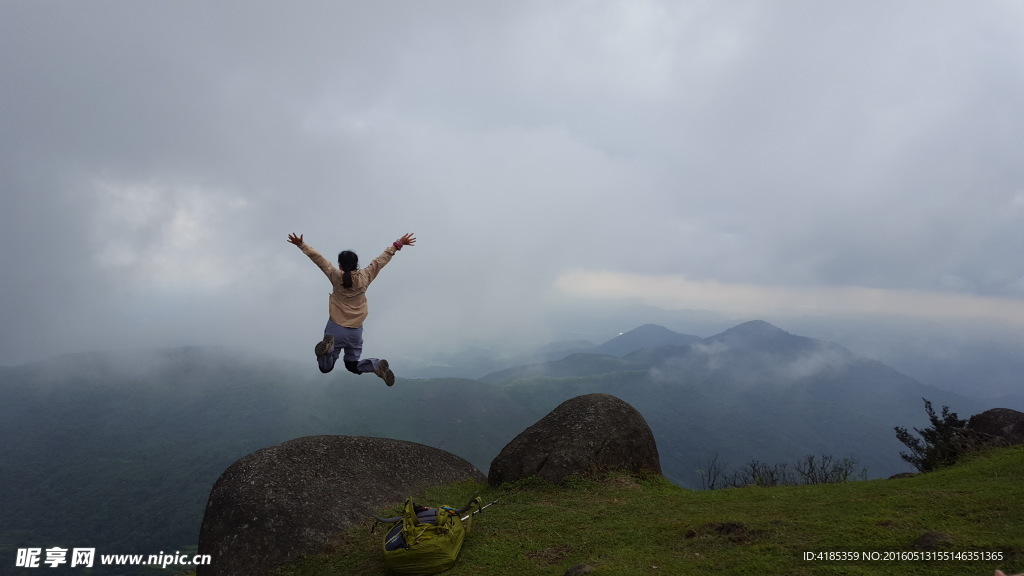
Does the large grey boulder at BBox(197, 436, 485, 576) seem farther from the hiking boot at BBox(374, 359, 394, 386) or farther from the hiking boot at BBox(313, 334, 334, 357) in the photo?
the hiking boot at BBox(313, 334, 334, 357)

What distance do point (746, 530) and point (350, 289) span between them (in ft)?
33.6

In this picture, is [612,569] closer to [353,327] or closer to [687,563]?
[687,563]

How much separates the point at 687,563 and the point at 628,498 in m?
8.37

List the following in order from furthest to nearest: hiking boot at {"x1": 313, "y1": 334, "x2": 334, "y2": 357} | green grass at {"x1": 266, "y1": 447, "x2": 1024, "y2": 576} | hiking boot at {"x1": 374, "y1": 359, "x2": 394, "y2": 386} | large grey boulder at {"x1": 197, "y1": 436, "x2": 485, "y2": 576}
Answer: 1. large grey boulder at {"x1": 197, "y1": 436, "x2": 485, "y2": 576}
2. hiking boot at {"x1": 374, "y1": 359, "x2": 394, "y2": 386}
3. hiking boot at {"x1": 313, "y1": 334, "x2": 334, "y2": 357}
4. green grass at {"x1": 266, "y1": 447, "x2": 1024, "y2": 576}

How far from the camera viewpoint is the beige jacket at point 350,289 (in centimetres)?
1134

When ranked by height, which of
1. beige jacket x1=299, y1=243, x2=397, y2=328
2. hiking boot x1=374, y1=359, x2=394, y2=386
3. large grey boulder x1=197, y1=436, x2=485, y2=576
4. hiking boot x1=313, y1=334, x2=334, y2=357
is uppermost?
beige jacket x1=299, y1=243, x2=397, y2=328

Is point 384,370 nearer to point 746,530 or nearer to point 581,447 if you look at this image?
point 746,530

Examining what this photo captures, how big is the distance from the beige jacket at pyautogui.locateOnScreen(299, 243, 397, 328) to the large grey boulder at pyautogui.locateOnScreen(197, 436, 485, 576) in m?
7.72

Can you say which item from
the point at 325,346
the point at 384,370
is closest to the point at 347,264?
the point at 325,346

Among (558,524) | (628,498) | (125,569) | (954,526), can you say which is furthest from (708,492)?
(125,569)

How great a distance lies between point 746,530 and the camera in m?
10.3

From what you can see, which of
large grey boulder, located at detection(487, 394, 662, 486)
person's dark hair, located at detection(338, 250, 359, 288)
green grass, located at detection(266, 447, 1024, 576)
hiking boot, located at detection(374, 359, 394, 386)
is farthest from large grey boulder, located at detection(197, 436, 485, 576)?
person's dark hair, located at detection(338, 250, 359, 288)

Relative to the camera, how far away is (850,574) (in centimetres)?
756

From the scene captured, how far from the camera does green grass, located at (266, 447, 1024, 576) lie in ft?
27.6
